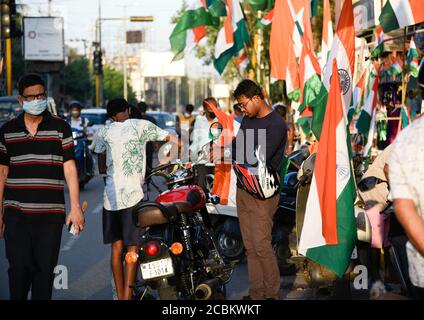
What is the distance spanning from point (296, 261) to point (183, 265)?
1913 mm

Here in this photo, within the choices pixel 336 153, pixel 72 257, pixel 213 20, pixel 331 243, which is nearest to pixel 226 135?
pixel 336 153

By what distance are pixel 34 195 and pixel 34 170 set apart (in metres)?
0.17

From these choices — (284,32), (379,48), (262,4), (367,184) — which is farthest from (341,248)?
(262,4)

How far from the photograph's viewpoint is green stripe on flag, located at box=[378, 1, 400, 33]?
1082 centimetres

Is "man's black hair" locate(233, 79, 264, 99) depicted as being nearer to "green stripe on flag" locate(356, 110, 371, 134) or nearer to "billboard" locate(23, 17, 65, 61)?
"green stripe on flag" locate(356, 110, 371, 134)

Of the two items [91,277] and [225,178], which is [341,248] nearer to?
[225,178]

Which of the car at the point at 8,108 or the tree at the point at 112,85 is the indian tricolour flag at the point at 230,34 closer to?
the car at the point at 8,108

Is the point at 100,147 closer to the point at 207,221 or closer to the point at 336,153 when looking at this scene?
Result: the point at 207,221

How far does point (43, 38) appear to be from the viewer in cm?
6356

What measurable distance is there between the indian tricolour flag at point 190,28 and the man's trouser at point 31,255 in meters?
10.3

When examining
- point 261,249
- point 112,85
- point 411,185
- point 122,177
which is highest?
Result: point 411,185

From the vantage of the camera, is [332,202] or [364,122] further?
[364,122]
